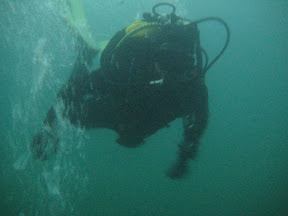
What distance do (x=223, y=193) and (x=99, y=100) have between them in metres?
39.3

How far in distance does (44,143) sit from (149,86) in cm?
250

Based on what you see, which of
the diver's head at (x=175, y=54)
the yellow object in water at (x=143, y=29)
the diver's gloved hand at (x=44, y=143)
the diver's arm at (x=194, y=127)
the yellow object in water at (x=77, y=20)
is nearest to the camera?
the diver's head at (x=175, y=54)

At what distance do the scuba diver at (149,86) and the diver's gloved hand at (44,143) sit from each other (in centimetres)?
57

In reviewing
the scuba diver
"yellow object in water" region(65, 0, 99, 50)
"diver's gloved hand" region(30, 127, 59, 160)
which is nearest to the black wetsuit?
the scuba diver

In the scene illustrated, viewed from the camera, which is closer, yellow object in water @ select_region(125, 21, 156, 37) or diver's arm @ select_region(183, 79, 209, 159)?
yellow object in water @ select_region(125, 21, 156, 37)

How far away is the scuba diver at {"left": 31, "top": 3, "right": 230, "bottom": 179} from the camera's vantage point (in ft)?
7.33

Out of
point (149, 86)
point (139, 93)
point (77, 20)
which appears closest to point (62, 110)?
point (139, 93)

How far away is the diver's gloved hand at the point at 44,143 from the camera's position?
3.76m

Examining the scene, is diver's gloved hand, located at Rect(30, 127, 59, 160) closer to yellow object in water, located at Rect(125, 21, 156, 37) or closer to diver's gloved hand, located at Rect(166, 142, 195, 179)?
diver's gloved hand, located at Rect(166, 142, 195, 179)

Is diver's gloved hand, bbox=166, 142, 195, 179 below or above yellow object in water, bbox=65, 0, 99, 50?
below

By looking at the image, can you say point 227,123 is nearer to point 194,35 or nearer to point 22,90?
point 22,90

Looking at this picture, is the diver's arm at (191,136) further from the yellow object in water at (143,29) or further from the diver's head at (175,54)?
the yellow object in water at (143,29)

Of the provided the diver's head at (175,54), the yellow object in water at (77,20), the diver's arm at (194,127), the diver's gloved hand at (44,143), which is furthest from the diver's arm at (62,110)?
the diver's arm at (194,127)

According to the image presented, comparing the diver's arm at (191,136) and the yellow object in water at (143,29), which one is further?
the diver's arm at (191,136)
